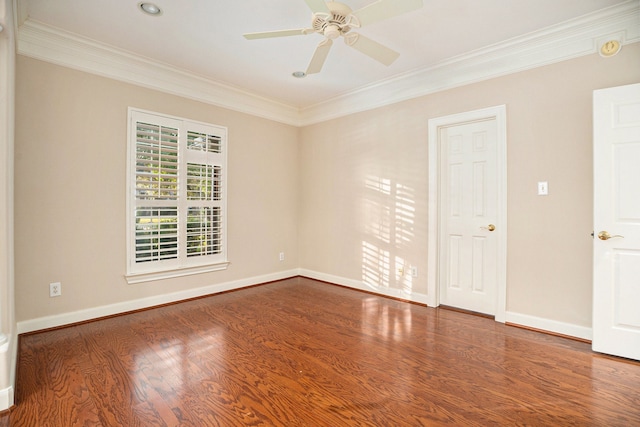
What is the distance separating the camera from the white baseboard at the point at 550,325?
2820mm

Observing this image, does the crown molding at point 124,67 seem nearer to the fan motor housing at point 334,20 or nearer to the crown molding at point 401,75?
the crown molding at point 401,75

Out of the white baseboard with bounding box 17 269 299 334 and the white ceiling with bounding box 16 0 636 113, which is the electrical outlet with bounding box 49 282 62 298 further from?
the white ceiling with bounding box 16 0 636 113

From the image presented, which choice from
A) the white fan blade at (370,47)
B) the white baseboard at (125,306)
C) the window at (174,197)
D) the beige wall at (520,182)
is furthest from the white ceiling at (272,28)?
the white baseboard at (125,306)

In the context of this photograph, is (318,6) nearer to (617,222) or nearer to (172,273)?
(617,222)

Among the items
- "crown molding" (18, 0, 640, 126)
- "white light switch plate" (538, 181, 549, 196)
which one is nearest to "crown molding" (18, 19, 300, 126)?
"crown molding" (18, 0, 640, 126)

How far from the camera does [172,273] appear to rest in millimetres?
3865

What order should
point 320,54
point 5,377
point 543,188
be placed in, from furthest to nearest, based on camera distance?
1. point 543,188
2. point 320,54
3. point 5,377

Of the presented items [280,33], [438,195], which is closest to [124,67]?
[280,33]

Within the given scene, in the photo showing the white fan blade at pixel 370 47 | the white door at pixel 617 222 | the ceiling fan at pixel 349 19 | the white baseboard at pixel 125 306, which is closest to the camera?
the ceiling fan at pixel 349 19

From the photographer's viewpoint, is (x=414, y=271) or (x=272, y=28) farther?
(x=414, y=271)

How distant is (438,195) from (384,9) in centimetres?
226

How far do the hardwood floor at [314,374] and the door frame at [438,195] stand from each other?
0.37m

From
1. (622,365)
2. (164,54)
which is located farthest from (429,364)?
(164,54)

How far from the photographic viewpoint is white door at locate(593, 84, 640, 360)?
2467 mm
